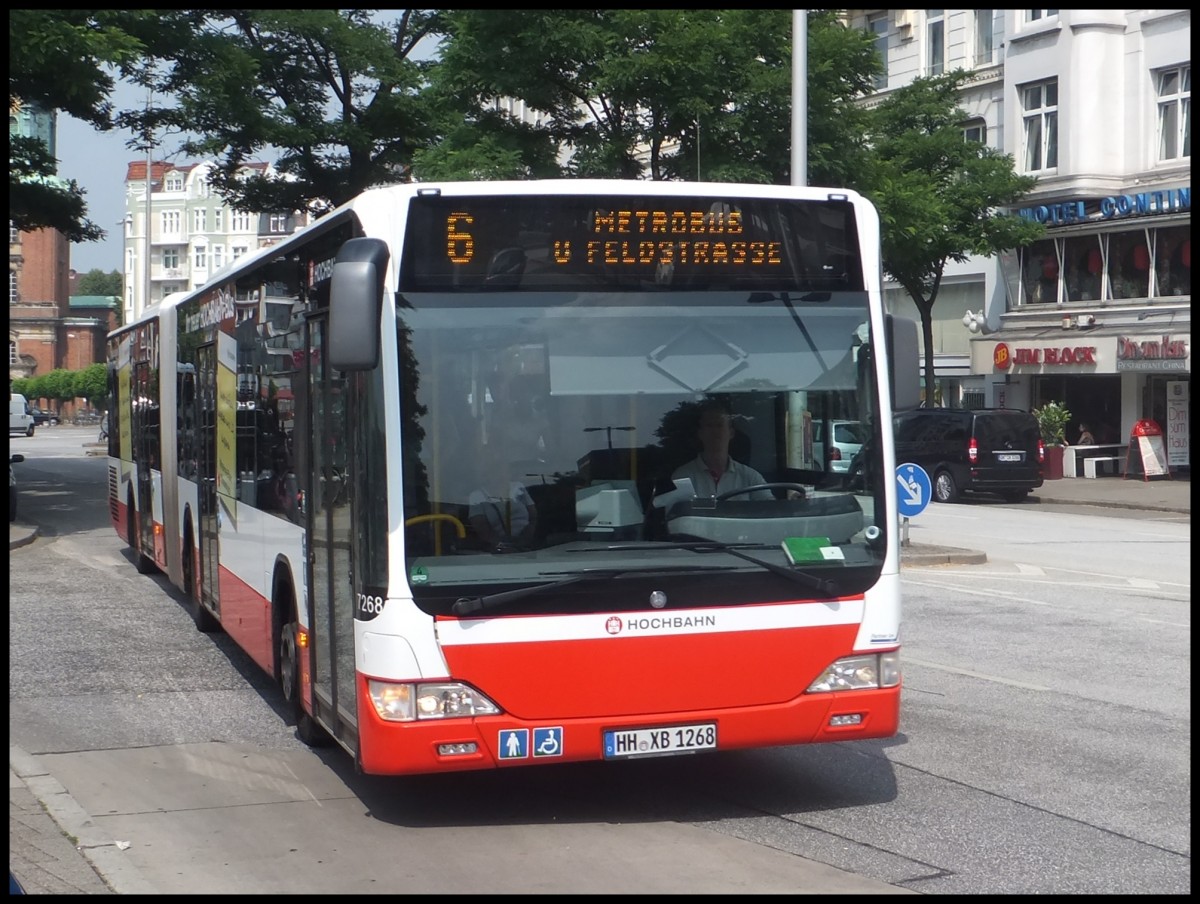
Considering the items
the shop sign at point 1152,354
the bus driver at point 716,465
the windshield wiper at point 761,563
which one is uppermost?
the shop sign at point 1152,354

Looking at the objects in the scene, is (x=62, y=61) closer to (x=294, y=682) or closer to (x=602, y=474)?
(x=294, y=682)

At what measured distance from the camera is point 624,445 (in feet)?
21.3

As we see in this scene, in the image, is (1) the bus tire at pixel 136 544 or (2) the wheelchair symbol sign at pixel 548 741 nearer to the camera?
(2) the wheelchair symbol sign at pixel 548 741

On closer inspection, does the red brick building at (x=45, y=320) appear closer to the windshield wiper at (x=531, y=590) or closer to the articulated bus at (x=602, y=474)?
the articulated bus at (x=602, y=474)

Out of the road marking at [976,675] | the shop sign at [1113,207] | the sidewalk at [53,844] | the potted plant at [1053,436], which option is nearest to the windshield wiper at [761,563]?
the sidewalk at [53,844]

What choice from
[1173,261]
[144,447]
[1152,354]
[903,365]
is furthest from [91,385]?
[903,365]

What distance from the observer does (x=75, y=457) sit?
162 feet

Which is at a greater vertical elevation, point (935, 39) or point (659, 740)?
point (935, 39)

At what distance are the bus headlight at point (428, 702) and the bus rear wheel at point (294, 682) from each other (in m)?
1.79

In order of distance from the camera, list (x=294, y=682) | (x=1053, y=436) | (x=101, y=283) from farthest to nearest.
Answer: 1. (x=101, y=283)
2. (x=1053, y=436)
3. (x=294, y=682)

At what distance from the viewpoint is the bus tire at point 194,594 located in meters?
12.7

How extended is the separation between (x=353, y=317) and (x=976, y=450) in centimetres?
2594

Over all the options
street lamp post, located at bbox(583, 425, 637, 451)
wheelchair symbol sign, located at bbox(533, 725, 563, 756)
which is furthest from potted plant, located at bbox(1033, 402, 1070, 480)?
wheelchair symbol sign, located at bbox(533, 725, 563, 756)

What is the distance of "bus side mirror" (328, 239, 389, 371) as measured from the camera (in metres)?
6.05
